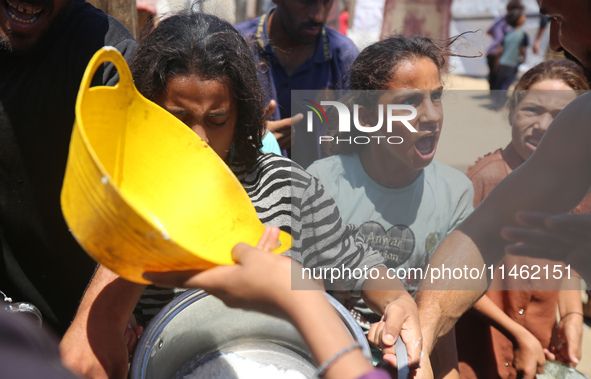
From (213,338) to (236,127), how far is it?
2.08 ft

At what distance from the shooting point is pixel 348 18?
11250 mm

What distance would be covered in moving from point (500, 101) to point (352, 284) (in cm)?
870

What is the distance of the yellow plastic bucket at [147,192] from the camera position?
2.87ft

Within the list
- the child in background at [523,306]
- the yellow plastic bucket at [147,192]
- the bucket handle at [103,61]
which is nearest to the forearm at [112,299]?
the yellow plastic bucket at [147,192]

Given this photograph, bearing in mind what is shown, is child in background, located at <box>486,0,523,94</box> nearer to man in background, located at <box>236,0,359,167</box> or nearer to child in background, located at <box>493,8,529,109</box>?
child in background, located at <box>493,8,529,109</box>

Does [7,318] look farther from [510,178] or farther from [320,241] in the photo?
[510,178]

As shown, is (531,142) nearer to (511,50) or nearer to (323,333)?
(323,333)

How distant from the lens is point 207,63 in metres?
1.45

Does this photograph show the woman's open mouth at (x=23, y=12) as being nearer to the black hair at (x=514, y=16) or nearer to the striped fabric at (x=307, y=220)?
the striped fabric at (x=307, y=220)

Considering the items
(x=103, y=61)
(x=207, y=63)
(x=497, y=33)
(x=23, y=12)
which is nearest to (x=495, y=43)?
(x=497, y=33)

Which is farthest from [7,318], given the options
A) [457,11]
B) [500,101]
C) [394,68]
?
[457,11]

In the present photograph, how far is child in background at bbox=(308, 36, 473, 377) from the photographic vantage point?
1873 mm

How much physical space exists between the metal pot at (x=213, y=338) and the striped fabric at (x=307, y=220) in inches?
9.9

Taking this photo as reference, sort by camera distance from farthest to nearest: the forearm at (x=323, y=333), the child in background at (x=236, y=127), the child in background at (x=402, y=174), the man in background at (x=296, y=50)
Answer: the man in background at (x=296, y=50), the child in background at (x=402, y=174), the child in background at (x=236, y=127), the forearm at (x=323, y=333)
